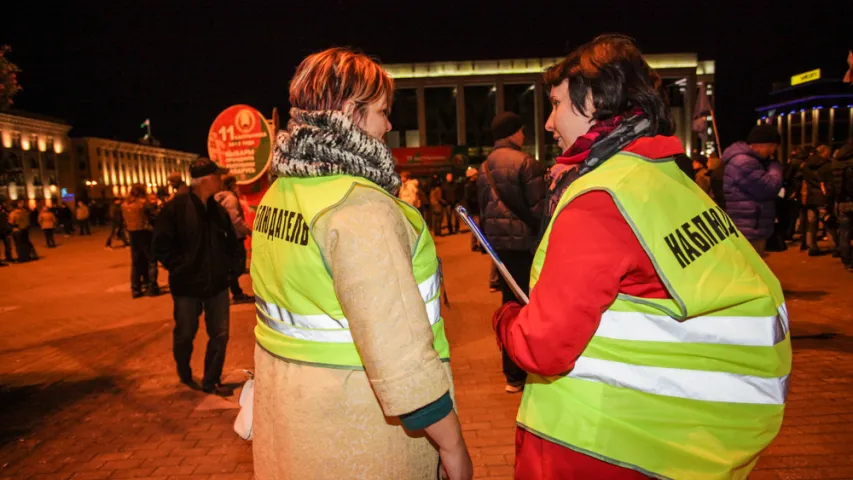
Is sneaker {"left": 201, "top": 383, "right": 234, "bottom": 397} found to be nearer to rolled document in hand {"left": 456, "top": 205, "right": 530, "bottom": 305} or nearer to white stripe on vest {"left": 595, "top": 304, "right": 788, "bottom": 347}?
rolled document in hand {"left": 456, "top": 205, "right": 530, "bottom": 305}

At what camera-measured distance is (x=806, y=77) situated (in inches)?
2205

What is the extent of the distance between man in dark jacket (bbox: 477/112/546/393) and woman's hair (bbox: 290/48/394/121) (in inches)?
138

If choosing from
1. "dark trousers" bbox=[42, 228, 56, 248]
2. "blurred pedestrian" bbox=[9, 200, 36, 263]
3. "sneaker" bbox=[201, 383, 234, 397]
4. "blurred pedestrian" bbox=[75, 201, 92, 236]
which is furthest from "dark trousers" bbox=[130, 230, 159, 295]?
"blurred pedestrian" bbox=[75, 201, 92, 236]

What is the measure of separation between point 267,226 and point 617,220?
1.08 m

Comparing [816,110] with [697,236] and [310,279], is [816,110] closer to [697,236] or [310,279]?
[697,236]

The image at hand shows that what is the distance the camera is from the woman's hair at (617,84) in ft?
5.62

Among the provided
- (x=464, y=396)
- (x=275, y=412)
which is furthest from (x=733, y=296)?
(x=464, y=396)

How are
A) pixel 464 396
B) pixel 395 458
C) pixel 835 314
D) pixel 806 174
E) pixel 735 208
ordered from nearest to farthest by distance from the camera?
pixel 395 458, pixel 464 396, pixel 735 208, pixel 835 314, pixel 806 174

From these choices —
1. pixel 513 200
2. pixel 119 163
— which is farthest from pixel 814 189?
pixel 119 163

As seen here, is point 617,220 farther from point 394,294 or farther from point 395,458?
point 395,458

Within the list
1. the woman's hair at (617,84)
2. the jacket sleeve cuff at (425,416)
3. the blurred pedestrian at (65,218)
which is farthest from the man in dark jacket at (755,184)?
the blurred pedestrian at (65,218)

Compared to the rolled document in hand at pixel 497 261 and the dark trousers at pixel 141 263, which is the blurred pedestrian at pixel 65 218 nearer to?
the dark trousers at pixel 141 263

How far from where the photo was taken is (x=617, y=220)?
145 centimetres

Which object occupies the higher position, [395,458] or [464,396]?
[395,458]
